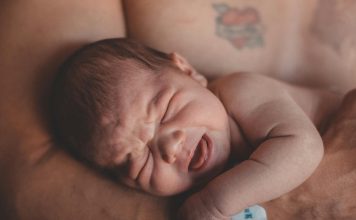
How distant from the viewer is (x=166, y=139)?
3.14ft

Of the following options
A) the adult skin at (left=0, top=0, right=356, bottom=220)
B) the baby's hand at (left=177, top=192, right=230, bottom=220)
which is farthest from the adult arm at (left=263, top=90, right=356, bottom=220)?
the baby's hand at (left=177, top=192, right=230, bottom=220)

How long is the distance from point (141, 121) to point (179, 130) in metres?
0.08

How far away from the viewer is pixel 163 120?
3.25 ft

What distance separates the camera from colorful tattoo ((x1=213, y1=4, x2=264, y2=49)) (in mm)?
1240

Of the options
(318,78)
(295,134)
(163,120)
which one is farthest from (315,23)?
(163,120)

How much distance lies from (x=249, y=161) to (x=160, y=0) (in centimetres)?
50

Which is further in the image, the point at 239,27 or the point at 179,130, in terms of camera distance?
the point at 239,27

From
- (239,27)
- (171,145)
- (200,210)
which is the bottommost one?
(200,210)

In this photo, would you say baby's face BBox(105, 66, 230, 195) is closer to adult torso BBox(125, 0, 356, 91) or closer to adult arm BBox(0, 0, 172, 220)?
adult arm BBox(0, 0, 172, 220)

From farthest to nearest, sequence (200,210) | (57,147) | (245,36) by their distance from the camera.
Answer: (245,36) < (57,147) < (200,210)

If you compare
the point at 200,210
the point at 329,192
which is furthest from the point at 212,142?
the point at 329,192

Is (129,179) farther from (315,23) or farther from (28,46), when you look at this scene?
(315,23)

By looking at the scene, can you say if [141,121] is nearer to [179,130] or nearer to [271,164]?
[179,130]

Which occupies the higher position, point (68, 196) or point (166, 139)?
point (166, 139)
